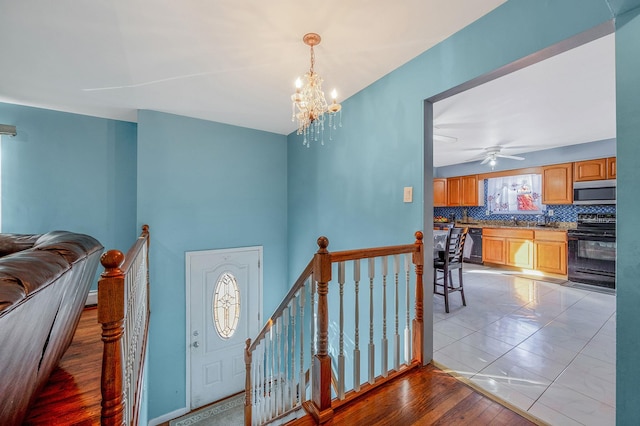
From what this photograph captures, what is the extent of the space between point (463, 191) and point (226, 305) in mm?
6148

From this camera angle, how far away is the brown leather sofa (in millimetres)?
803

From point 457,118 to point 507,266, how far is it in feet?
13.4

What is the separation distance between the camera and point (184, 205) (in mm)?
3584

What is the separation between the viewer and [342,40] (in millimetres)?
1970

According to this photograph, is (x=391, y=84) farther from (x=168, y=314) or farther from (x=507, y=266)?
(x=507, y=266)

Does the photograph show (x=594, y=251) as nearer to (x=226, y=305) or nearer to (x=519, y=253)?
(x=519, y=253)

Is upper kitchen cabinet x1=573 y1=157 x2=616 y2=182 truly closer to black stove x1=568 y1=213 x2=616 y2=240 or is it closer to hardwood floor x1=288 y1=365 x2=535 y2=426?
black stove x1=568 y1=213 x2=616 y2=240

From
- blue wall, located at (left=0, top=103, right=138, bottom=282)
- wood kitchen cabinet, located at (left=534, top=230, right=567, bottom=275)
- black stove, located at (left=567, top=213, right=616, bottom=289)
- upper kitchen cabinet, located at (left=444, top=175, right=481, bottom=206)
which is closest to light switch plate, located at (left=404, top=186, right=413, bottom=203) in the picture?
blue wall, located at (left=0, top=103, right=138, bottom=282)

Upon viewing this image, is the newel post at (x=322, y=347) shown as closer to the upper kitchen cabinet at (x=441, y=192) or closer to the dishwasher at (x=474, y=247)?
the dishwasher at (x=474, y=247)

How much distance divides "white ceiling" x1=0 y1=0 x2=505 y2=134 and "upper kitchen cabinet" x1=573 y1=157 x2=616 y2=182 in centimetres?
469

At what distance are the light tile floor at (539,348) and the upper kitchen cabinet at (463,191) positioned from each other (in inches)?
115

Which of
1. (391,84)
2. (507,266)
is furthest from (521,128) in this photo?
(507,266)

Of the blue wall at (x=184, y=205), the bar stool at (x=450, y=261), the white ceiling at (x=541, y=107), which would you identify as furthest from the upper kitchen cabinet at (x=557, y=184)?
the blue wall at (x=184, y=205)

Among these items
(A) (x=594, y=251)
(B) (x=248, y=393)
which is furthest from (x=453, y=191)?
(B) (x=248, y=393)
